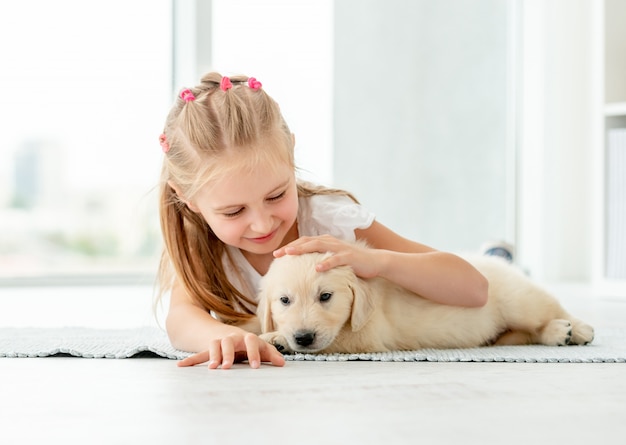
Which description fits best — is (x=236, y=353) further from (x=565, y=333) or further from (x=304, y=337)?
(x=565, y=333)

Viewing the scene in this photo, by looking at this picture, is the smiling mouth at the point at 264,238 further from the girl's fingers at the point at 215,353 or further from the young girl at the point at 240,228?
the girl's fingers at the point at 215,353

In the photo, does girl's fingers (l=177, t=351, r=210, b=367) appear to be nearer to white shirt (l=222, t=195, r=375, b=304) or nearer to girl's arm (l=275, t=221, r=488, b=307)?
girl's arm (l=275, t=221, r=488, b=307)

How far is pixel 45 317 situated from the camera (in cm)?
253

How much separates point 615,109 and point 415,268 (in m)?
1.95

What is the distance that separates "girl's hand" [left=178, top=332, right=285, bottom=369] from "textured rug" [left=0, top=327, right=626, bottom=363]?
102 mm

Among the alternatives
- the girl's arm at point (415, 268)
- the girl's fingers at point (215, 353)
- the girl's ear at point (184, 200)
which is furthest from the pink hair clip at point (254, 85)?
the girl's fingers at point (215, 353)

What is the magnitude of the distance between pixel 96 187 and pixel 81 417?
332cm

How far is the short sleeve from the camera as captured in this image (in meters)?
1.87

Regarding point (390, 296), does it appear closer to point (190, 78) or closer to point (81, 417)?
point (81, 417)

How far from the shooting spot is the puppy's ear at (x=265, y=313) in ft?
5.37

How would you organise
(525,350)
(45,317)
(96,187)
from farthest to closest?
(96,187) → (45,317) → (525,350)

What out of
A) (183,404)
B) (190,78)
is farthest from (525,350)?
(190,78)

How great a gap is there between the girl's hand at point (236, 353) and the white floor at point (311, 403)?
22mm

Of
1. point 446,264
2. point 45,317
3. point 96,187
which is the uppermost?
point 96,187
